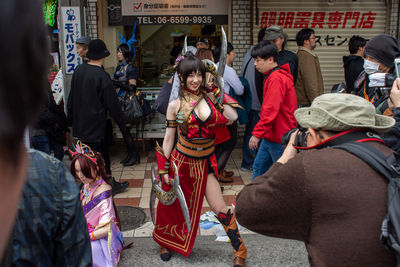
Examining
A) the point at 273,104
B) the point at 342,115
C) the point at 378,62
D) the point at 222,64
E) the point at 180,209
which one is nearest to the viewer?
the point at 342,115

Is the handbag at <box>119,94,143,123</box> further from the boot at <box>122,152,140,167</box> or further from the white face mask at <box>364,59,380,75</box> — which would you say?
the white face mask at <box>364,59,380,75</box>

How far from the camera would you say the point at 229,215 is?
367cm

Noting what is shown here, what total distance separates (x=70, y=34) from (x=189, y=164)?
12.5 ft

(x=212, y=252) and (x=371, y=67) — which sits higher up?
(x=371, y=67)

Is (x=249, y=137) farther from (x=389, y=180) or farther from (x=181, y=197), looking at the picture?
(x=389, y=180)

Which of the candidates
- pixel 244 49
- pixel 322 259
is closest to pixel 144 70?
pixel 244 49

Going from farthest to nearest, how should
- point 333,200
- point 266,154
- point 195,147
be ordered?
point 266,154 → point 195,147 → point 333,200

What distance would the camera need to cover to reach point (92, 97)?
5.19 meters

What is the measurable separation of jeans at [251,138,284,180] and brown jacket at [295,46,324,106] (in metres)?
2.18

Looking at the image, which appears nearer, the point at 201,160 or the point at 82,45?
the point at 201,160

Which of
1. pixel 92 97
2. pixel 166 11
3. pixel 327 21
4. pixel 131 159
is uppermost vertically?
pixel 166 11

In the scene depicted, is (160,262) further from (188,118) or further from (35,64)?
(35,64)

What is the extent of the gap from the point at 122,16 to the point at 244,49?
7.98 feet

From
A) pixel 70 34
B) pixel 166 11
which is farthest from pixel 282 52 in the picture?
pixel 70 34
